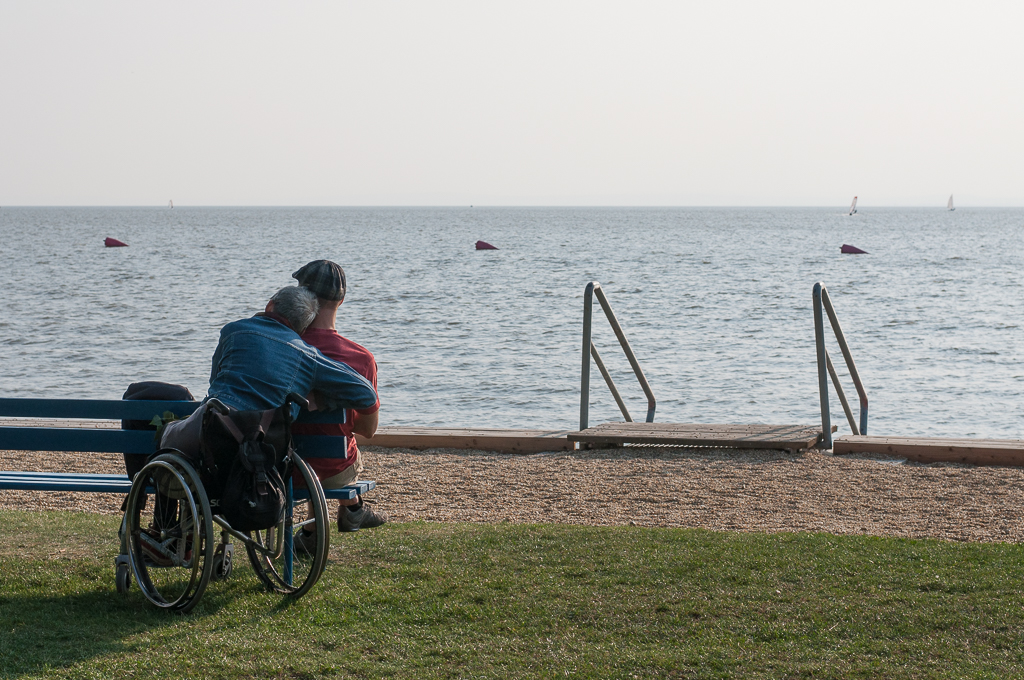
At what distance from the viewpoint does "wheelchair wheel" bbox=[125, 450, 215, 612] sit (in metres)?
3.54

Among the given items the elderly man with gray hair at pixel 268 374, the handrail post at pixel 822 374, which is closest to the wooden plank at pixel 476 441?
the handrail post at pixel 822 374

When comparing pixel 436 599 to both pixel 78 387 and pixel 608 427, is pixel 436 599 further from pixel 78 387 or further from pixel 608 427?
pixel 78 387

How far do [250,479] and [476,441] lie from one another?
13.1ft

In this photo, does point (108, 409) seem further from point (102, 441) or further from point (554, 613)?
point (554, 613)

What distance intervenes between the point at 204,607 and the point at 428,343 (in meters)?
17.7

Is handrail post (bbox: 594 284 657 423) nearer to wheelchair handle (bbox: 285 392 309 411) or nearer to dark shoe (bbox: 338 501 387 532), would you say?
dark shoe (bbox: 338 501 387 532)

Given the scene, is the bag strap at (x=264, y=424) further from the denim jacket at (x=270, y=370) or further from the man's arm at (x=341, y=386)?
the man's arm at (x=341, y=386)

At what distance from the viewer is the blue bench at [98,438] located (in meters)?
3.94

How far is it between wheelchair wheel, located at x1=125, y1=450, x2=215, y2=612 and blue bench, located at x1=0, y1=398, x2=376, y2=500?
0.26 meters

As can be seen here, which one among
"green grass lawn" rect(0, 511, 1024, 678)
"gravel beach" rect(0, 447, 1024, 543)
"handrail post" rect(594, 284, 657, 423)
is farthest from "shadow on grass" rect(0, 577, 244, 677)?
"handrail post" rect(594, 284, 657, 423)

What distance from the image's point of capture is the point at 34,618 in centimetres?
365

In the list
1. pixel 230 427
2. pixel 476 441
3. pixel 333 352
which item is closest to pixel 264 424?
pixel 230 427

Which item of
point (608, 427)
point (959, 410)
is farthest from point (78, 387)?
point (959, 410)

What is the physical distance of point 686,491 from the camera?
6094 mm
